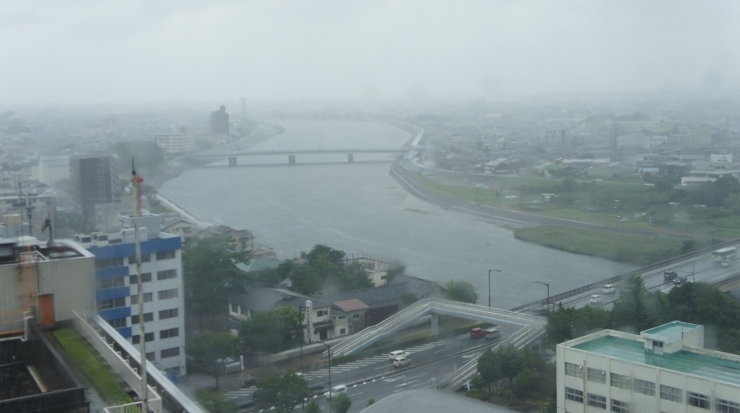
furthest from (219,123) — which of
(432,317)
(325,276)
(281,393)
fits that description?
(281,393)

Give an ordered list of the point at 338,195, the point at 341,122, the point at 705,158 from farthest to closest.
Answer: the point at 341,122 → the point at 705,158 → the point at 338,195

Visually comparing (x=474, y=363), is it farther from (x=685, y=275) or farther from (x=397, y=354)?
(x=685, y=275)

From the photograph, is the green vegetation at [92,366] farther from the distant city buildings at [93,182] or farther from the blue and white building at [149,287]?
the distant city buildings at [93,182]

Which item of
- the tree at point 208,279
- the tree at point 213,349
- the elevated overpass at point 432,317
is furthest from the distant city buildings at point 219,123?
the tree at point 213,349

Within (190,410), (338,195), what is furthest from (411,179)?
(190,410)

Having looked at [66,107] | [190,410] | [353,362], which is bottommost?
[353,362]

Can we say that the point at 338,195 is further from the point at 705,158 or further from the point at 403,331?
the point at 403,331
